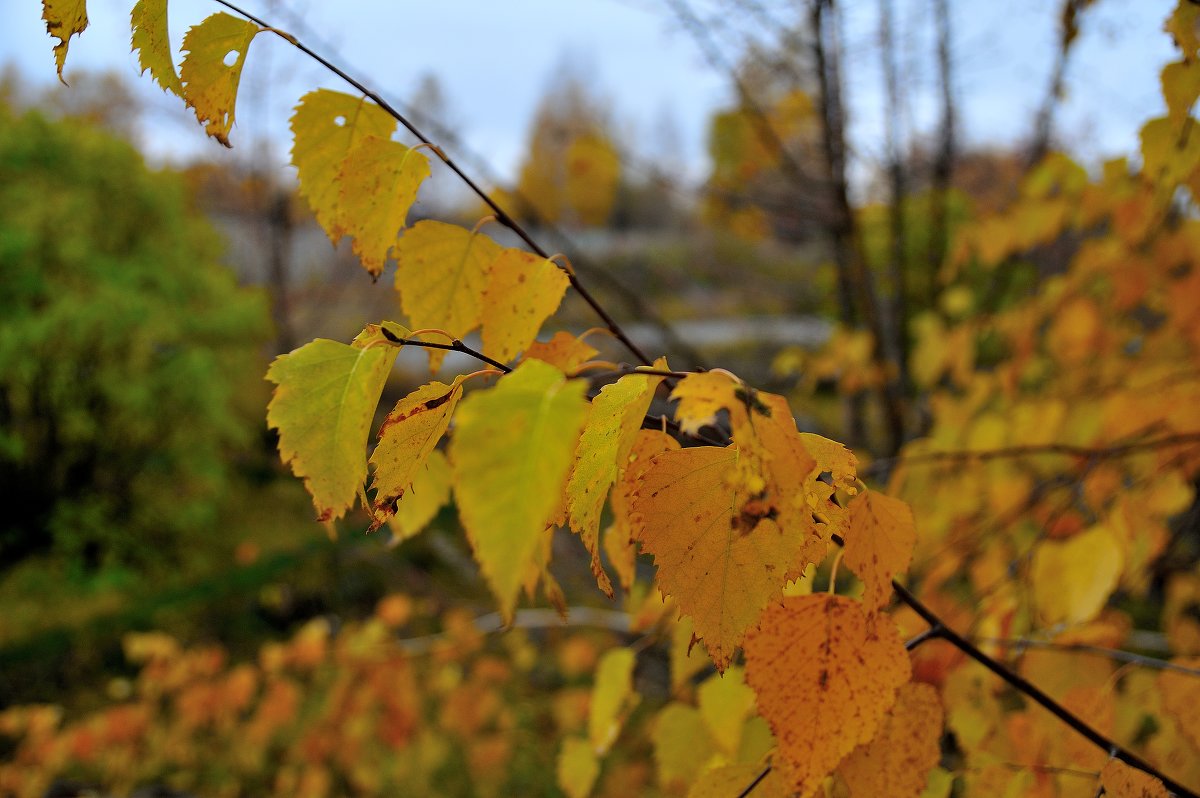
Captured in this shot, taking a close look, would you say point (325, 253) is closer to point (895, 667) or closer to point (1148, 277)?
point (1148, 277)

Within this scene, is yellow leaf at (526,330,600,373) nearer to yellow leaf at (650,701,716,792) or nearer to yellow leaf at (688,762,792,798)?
yellow leaf at (688,762,792,798)

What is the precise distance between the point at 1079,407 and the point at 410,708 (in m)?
1.78

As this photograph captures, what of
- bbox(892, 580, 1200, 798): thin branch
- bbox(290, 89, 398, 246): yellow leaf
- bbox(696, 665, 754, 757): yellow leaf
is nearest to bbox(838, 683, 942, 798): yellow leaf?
bbox(892, 580, 1200, 798): thin branch

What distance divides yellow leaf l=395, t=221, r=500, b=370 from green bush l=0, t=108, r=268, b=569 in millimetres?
2746

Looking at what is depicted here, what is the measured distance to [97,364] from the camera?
2721 mm

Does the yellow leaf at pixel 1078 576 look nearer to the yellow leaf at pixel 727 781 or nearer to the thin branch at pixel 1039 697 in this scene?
the thin branch at pixel 1039 697

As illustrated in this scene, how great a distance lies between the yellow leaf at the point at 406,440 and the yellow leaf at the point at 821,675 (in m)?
0.17

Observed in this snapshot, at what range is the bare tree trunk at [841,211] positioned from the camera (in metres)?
1.09

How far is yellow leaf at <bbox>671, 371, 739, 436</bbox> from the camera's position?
237 millimetres

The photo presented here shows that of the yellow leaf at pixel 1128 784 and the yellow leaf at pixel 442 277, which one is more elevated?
the yellow leaf at pixel 442 277

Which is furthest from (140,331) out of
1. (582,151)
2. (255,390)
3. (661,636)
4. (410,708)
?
(661,636)

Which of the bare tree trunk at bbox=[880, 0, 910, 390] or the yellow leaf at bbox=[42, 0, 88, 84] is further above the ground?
the bare tree trunk at bbox=[880, 0, 910, 390]

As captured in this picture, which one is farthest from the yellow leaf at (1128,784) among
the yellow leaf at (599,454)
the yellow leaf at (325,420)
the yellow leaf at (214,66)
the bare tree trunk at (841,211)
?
the bare tree trunk at (841,211)

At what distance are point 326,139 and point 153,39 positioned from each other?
0.29ft
